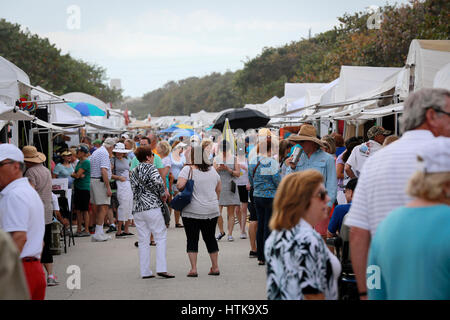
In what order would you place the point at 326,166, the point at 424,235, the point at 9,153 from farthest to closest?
the point at 326,166
the point at 9,153
the point at 424,235

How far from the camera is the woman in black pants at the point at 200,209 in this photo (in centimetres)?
902

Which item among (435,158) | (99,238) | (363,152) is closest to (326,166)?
(363,152)

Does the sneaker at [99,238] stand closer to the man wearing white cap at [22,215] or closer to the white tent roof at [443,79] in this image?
the white tent roof at [443,79]

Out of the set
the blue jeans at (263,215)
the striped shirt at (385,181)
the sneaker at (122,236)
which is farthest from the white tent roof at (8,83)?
the striped shirt at (385,181)

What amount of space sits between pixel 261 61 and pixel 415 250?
70.1 meters

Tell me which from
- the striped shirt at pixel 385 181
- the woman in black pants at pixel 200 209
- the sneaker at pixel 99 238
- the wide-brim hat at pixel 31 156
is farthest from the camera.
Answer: the sneaker at pixel 99 238

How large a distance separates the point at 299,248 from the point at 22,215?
2146mm

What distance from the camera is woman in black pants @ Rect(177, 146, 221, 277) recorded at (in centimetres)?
902

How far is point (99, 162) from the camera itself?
42.9ft

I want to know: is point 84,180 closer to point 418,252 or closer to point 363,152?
point 363,152

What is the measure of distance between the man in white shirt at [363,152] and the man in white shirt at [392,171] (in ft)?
19.9

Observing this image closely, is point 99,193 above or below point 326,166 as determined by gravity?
below
